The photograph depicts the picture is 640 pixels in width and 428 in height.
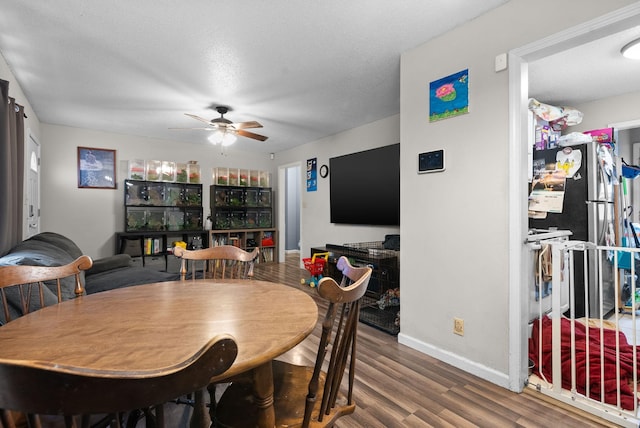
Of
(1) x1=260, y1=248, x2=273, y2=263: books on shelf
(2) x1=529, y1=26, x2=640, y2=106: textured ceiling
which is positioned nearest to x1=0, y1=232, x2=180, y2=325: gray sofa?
(1) x1=260, y1=248, x2=273, y2=263: books on shelf

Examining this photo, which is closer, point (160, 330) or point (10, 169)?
point (160, 330)

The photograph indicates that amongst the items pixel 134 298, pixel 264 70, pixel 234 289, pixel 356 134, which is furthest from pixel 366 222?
pixel 134 298

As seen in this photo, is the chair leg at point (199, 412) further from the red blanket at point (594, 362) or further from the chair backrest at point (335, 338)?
the red blanket at point (594, 362)

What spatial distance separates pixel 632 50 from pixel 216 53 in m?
3.30

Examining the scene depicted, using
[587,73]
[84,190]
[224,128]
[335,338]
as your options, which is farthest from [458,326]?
[84,190]

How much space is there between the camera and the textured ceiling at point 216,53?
2008 millimetres

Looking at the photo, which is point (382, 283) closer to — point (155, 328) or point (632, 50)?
point (155, 328)

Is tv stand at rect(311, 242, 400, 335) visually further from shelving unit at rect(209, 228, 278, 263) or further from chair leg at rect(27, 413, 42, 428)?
shelving unit at rect(209, 228, 278, 263)

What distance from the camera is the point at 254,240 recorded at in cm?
643

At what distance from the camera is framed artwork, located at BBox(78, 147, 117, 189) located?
Answer: 4.82 meters

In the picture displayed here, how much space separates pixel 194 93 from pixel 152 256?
3007 millimetres

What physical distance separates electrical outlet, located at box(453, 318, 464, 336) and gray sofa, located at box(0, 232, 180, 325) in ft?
8.67

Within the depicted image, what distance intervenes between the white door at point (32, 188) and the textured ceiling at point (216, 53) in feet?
1.67

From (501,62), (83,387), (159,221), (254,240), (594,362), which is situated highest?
(501,62)
